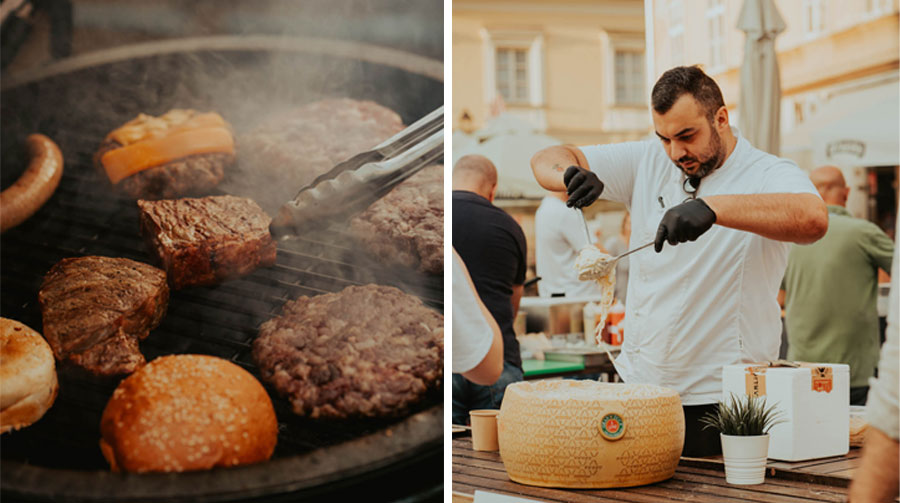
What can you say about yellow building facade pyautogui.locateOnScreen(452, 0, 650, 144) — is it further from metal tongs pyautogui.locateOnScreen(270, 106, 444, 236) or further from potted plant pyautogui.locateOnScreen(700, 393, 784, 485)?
potted plant pyautogui.locateOnScreen(700, 393, 784, 485)

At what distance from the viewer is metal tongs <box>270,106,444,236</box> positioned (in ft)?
7.22

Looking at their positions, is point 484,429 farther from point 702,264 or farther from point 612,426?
point 702,264

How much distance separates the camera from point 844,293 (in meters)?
3.88

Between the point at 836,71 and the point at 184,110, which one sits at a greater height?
the point at 836,71

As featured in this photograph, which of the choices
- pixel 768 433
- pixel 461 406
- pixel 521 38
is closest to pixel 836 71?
pixel 521 38

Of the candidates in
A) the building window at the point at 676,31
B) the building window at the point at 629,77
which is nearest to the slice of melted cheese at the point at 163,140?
the building window at the point at 676,31

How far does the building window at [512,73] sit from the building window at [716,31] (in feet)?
12.9

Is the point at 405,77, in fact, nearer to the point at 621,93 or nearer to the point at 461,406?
the point at 461,406

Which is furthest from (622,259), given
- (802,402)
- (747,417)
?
(747,417)

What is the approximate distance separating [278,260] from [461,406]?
44.1 inches

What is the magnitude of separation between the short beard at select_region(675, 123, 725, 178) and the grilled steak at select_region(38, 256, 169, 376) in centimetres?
139

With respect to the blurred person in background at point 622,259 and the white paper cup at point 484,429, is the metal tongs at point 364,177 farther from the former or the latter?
the blurred person in background at point 622,259

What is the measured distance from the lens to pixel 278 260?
219 centimetres

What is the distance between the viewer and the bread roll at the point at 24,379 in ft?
6.28
